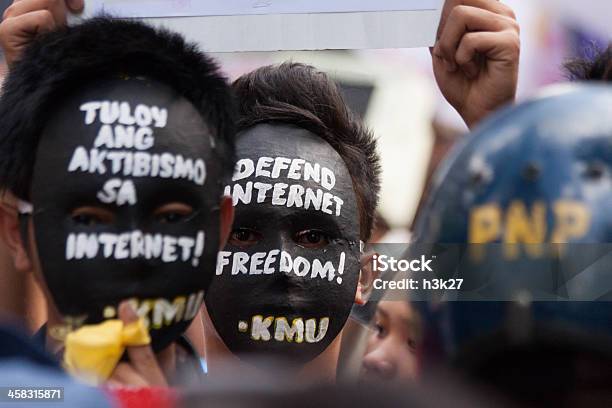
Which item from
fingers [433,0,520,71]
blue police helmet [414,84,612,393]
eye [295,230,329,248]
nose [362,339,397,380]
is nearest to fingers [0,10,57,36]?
eye [295,230,329,248]

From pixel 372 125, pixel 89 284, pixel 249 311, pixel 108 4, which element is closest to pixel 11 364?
pixel 89 284

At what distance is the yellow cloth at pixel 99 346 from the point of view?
2309 millimetres

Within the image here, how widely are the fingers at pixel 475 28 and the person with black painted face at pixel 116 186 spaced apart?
0.91 meters

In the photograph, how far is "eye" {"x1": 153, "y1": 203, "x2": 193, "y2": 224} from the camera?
2.52 meters

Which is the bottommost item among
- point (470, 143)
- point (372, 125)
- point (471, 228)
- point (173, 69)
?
point (471, 228)

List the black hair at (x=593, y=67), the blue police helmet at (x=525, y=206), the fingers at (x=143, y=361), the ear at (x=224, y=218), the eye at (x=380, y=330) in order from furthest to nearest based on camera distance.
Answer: the eye at (x=380, y=330)
the black hair at (x=593, y=67)
the ear at (x=224, y=218)
the fingers at (x=143, y=361)
the blue police helmet at (x=525, y=206)

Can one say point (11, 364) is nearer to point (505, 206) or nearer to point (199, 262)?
point (505, 206)

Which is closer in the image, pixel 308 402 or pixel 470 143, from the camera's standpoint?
pixel 308 402

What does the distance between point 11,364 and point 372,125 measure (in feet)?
9.65

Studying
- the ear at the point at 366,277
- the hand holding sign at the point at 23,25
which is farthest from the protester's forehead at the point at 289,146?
the hand holding sign at the point at 23,25

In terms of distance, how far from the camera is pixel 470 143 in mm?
1937

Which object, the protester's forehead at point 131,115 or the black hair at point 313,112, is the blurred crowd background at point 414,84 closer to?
the black hair at point 313,112

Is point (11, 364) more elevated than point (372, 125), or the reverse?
point (372, 125)

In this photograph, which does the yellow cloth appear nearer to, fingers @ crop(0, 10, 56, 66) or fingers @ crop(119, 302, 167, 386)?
fingers @ crop(119, 302, 167, 386)
